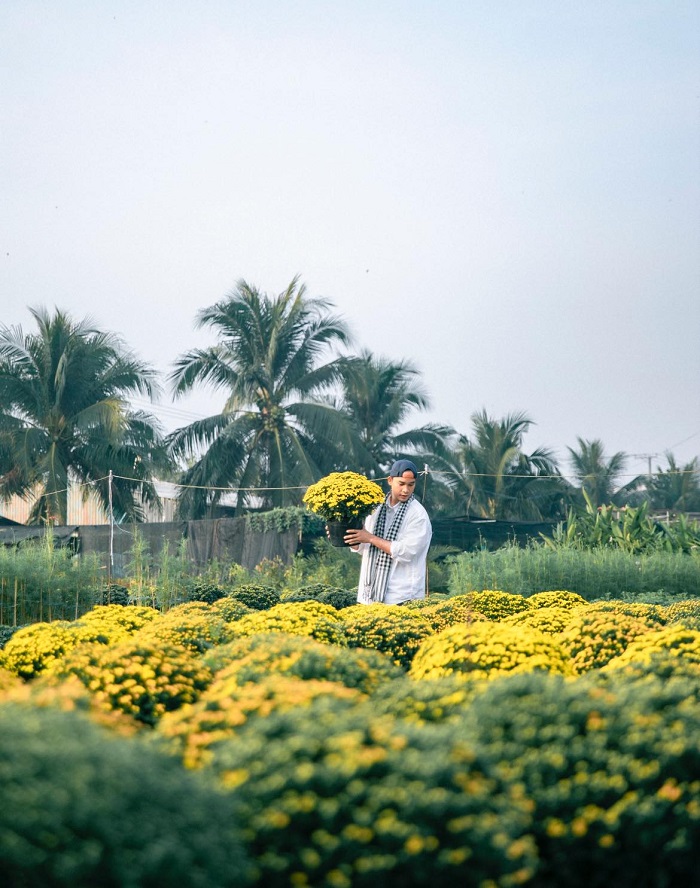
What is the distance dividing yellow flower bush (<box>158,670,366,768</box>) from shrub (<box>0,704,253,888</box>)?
19.9 inches

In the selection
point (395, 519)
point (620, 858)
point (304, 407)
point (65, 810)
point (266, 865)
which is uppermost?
point (304, 407)

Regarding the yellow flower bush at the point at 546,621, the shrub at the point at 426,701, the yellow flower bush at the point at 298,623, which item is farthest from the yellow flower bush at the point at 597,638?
the shrub at the point at 426,701

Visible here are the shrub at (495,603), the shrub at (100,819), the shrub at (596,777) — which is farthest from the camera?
the shrub at (495,603)

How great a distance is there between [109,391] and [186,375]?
2.26 meters

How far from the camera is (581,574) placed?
1139 cm

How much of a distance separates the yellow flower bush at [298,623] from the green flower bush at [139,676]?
5.27 feet

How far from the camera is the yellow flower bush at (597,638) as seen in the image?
16.7 feet

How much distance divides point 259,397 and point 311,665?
2352cm

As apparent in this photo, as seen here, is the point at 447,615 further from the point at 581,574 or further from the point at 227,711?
the point at 581,574

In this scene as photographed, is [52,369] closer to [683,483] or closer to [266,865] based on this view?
[266,865]

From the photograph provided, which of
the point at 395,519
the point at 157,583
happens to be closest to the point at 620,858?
the point at 395,519

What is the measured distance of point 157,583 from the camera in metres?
12.1

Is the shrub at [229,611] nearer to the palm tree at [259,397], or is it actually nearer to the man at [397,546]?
the man at [397,546]

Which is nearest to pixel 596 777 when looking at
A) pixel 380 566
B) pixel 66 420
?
pixel 380 566
